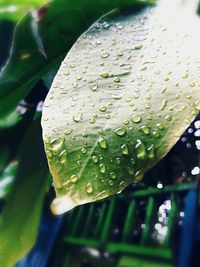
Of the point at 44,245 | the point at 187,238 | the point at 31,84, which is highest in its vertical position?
the point at 31,84

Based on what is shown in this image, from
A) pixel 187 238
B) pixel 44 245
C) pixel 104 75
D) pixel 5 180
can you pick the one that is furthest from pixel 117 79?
pixel 44 245

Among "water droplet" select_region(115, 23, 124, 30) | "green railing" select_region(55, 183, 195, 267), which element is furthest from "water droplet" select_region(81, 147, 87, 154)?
"green railing" select_region(55, 183, 195, 267)

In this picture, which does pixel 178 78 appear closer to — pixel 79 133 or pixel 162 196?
pixel 79 133

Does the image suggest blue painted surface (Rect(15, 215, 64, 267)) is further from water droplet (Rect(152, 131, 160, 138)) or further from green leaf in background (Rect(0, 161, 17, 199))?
water droplet (Rect(152, 131, 160, 138))

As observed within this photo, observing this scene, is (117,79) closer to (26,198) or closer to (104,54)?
(104,54)

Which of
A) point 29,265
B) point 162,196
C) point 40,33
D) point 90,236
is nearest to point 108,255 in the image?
point 90,236

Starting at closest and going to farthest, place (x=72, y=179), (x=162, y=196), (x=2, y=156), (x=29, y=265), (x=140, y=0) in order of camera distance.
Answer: (x=72, y=179), (x=140, y=0), (x=2, y=156), (x=162, y=196), (x=29, y=265)
